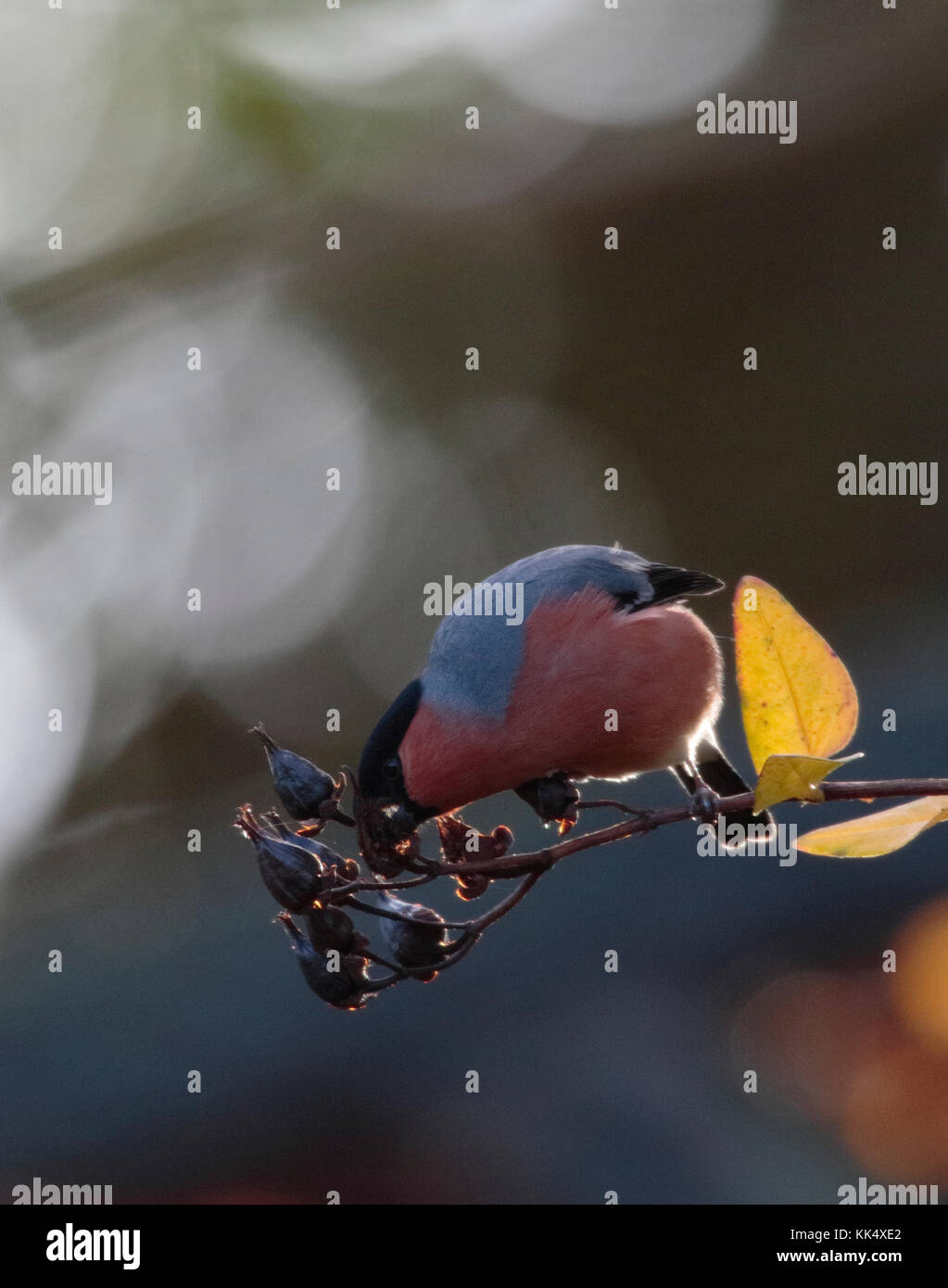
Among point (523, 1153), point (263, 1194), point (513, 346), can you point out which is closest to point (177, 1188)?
point (263, 1194)

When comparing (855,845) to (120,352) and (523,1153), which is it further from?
(120,352)

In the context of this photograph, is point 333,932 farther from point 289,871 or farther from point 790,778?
point 790,778

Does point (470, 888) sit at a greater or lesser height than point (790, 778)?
Answer: lesser

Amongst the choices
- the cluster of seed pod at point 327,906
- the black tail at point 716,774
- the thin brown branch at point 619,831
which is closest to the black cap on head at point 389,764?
the cluster of seed pod at point 327,906

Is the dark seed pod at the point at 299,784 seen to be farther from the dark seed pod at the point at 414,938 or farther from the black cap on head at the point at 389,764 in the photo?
the black cap on head at the point at 389,764

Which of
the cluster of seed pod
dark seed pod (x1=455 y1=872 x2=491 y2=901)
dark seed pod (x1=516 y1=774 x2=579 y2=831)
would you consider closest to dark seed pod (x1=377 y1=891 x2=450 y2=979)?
the cluster of seed pod

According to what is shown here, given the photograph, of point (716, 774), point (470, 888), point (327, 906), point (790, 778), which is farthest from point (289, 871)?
point (716, 774)

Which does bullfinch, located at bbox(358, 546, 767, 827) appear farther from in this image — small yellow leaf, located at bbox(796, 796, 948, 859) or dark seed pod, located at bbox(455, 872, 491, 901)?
small yellow leaf, located at bbox(796, 796, 948, 859)
